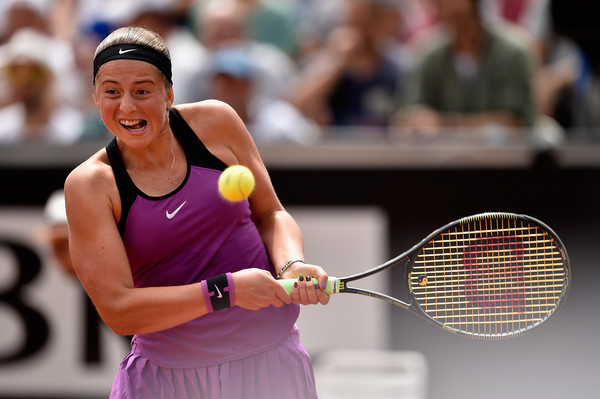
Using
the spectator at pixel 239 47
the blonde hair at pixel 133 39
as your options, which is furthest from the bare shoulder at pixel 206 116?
the spectator at pixel 239 47

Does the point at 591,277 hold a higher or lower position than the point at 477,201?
lower

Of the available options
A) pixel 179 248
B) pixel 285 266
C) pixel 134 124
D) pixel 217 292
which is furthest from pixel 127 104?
pixel 285 266

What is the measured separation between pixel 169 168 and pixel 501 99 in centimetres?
388

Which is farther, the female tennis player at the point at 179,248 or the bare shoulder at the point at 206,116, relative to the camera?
the bare shoulder at the point at 206,116

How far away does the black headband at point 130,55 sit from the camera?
2.64m

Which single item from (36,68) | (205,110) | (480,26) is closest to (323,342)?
(480,26)

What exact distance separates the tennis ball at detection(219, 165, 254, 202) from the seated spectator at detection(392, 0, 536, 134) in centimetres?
361

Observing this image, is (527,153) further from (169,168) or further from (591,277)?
(169,168)

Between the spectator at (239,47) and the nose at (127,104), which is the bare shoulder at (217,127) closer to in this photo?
the nose at (127,104)

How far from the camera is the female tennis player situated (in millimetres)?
2652

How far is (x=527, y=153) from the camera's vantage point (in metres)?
5.85

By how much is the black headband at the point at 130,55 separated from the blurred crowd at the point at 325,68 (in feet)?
10.6

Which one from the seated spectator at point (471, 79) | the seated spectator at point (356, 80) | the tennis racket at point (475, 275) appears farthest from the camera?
the seated spectator at point (356, 80)

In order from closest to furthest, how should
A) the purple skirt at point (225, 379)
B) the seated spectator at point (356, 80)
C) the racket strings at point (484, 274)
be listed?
the purple skirt at point (225, 379)
the racket strings at point (484, 274)
the seated spectator at point (356, 80)
